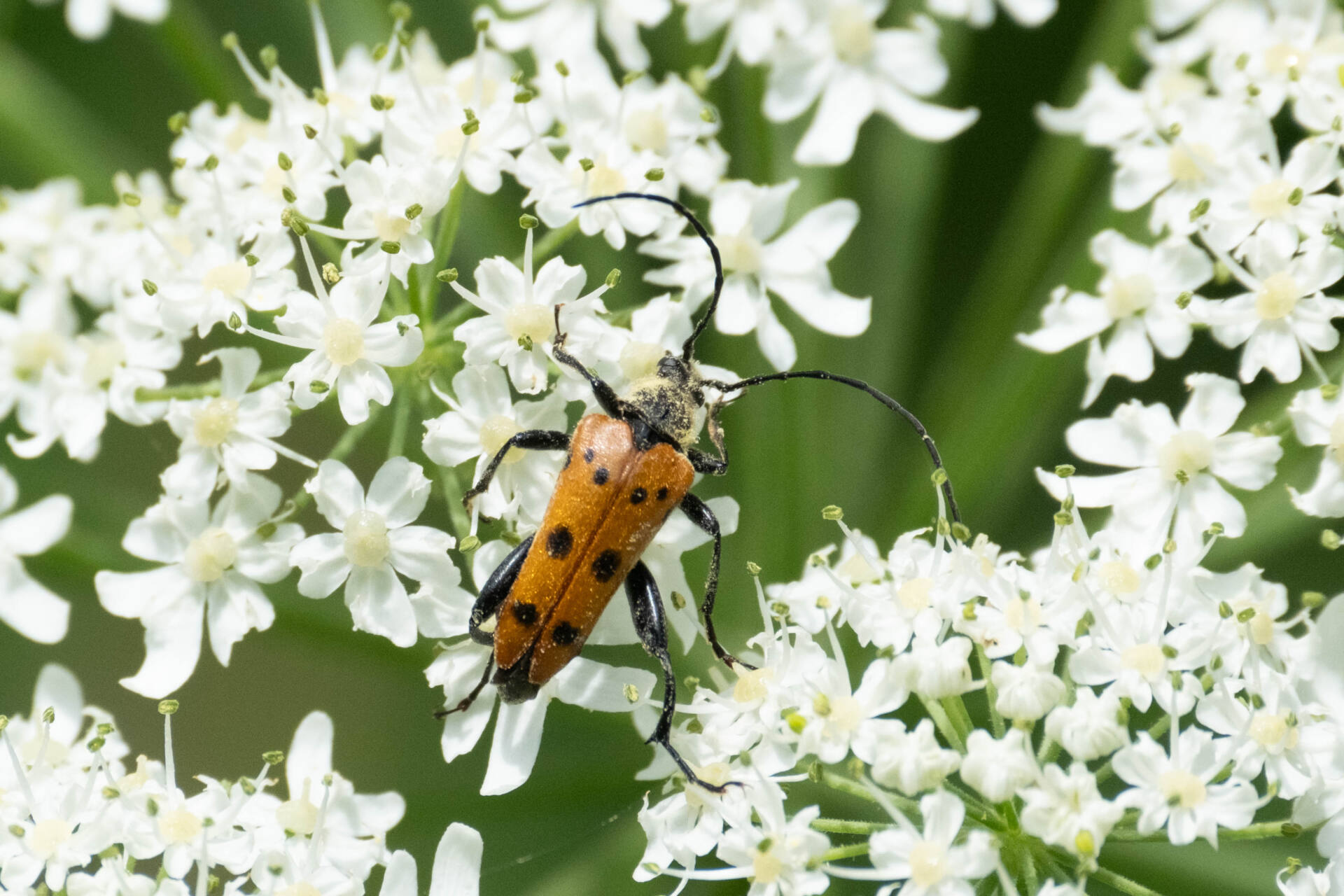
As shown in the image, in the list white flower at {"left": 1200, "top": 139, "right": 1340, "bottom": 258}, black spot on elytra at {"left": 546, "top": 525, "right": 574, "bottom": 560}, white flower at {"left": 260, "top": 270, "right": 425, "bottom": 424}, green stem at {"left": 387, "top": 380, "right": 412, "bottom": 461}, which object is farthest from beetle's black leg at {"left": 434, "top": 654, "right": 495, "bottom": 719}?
white flower at {"left": 1200, "top": 139, "right": 1340, "bottom": 258}

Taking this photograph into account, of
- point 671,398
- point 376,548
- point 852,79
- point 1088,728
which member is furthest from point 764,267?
point 1088,728

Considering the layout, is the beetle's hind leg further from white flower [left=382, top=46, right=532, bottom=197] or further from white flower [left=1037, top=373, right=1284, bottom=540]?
white flower [left=1037, top=373, right=1284, bottom=540]

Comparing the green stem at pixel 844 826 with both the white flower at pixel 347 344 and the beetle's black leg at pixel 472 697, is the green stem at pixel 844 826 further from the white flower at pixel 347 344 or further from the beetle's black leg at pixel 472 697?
the white flower at pixel 347 344

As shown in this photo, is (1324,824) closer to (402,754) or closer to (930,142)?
(930,142)

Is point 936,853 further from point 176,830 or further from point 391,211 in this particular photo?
point 391,211

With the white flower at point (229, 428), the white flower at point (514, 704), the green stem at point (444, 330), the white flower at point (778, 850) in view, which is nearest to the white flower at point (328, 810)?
the white flower at point (514, 704)

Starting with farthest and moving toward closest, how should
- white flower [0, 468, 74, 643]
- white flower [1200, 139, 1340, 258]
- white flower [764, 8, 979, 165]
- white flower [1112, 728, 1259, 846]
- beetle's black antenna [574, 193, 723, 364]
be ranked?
white flower [764, 8, 979, 165]
white flower [0, 468, 74, 643]
beetle's black antenna [574, 193, 723, 364]
white flower [1200, 139, 1340, 258]
white flower [1112, 728, 1259, 846]

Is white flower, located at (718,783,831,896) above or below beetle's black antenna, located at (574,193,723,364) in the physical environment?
below
